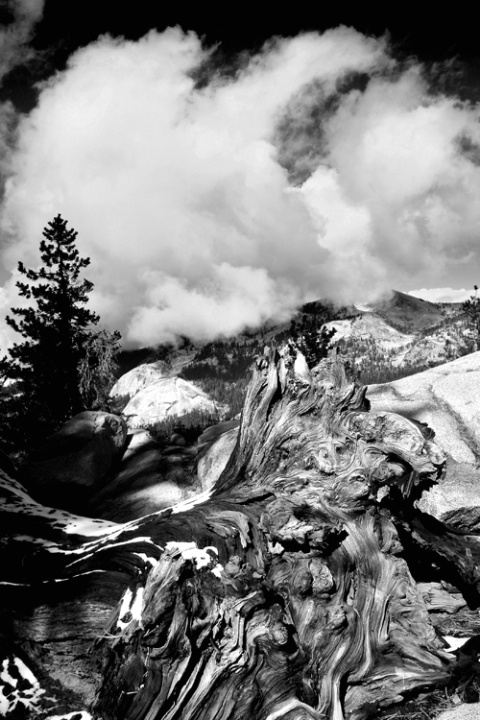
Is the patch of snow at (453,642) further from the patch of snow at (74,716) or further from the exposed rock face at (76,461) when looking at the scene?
the exposed rock face at (76,461)

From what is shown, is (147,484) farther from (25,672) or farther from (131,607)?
(131,607)

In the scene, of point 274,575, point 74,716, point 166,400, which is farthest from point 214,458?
point 166,400

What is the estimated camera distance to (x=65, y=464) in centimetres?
1532

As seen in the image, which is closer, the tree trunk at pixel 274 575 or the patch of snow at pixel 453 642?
the tree trunk at pixel 274 575

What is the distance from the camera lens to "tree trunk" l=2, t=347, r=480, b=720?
4.71 metres

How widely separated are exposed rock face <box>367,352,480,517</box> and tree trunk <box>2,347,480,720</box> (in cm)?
337

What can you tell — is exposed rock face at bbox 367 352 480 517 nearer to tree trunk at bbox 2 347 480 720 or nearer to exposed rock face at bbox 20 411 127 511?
tree trunk at bbox 2 347 480 720

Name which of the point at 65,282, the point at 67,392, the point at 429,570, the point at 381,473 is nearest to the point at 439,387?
the point at 429,570

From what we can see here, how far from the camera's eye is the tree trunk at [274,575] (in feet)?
15.4

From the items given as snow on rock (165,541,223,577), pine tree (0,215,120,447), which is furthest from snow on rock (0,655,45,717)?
pine tree (0,215,120,447)

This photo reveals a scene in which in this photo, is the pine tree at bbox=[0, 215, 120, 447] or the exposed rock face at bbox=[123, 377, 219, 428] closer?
the pine tree at bbox=[0, 215, 120, 447]

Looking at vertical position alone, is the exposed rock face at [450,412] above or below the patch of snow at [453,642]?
above

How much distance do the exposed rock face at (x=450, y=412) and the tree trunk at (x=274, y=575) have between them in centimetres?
337

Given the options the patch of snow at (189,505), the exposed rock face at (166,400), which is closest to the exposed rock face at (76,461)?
the patch of snow at (189,505)
